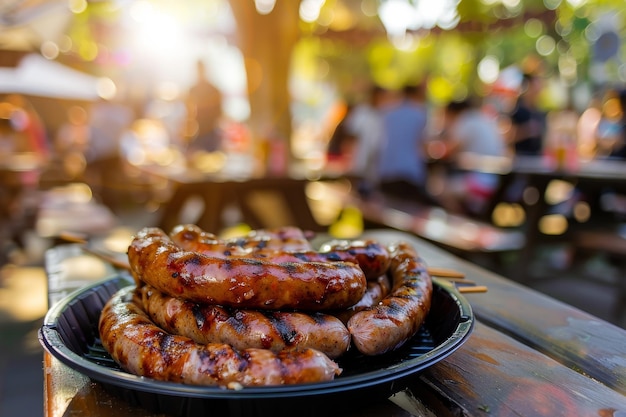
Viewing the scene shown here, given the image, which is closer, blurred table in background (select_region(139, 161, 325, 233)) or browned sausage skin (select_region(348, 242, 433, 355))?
browned sausage skin (select_region(348, 242, 433, 355))

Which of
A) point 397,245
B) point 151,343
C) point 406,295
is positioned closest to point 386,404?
point 406,295

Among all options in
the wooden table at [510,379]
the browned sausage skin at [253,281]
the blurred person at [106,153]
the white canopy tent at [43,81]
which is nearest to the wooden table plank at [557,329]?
the wooden table at [510,379]

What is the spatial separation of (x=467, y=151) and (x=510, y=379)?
761 centimetres

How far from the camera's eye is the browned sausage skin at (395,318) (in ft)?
4.16

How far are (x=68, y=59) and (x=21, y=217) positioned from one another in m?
4.75

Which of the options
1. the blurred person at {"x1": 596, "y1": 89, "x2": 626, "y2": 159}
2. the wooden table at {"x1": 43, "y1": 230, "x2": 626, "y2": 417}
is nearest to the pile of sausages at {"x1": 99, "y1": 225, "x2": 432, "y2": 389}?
the wooden table at {"x1": 43, "y1": 230, "x2": 626, "y2": 417}

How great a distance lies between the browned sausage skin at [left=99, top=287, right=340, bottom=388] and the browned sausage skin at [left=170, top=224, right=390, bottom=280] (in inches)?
12.5

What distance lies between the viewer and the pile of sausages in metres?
1.13

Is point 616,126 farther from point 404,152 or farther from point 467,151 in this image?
point 404,152

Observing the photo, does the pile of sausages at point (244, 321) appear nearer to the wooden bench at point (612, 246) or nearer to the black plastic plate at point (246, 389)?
the black plastic plate at point (246, 389)

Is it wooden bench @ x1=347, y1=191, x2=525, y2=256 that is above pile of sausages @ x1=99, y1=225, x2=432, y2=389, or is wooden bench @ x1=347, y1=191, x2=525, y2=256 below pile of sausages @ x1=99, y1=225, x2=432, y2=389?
below

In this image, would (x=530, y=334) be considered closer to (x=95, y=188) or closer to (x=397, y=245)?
(x=397, y=245)

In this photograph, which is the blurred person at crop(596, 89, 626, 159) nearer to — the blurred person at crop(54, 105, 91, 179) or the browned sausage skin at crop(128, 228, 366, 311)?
the browned sausage skin at crop(128, 228, 366, 311)

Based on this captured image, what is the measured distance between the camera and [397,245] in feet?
6.36
